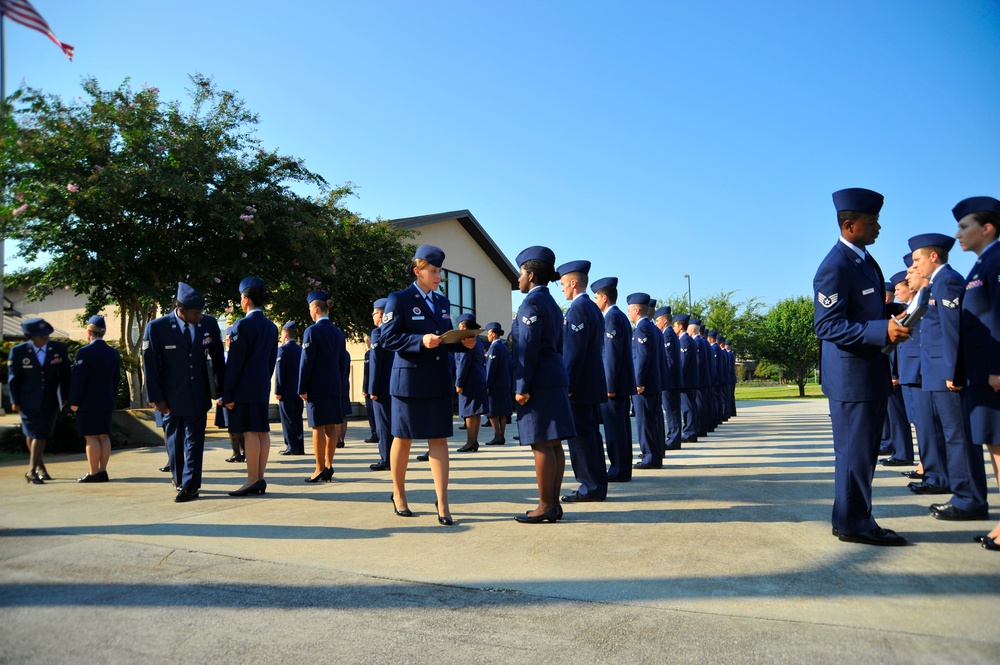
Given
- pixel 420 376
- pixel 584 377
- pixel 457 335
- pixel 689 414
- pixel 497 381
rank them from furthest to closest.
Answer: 1. pixel 689 414
2. pixel 497 381
3. pixel 584 377
4. pixel 420 376
5. pixel 457 335

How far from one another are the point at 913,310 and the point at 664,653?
258 centimetres

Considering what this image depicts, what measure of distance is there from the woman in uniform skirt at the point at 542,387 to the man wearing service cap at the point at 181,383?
3375mm

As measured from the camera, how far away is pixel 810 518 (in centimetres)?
544

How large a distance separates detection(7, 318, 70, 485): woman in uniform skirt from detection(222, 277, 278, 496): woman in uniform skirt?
2.97m

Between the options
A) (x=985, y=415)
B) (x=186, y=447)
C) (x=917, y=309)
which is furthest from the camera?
(x=186, y=447)

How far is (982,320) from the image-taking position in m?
4.73

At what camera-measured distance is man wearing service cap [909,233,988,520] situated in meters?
5.12

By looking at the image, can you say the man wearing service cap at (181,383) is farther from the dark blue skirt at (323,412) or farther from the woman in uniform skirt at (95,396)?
the woman in uniform skirt at (95,396)

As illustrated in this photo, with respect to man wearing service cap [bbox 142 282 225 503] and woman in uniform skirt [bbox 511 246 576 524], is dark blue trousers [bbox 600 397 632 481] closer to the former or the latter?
woman in uniform skirt [bbox 511 246 576 524]

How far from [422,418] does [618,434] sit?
2779 millimetres

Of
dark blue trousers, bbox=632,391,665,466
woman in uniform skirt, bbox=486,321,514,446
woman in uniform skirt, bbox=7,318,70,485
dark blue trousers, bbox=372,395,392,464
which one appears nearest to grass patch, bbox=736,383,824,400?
woman in uniform skirt, bbox=486,321,514,446

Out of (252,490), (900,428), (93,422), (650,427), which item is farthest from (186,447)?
(900,428)

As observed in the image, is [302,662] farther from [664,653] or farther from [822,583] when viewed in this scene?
[822,583]

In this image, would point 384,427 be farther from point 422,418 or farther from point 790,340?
point 790,340
